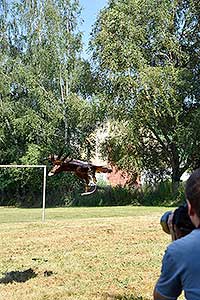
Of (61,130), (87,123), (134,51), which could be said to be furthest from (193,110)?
(61,130)

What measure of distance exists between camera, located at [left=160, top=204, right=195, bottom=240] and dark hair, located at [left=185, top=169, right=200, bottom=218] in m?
0.22

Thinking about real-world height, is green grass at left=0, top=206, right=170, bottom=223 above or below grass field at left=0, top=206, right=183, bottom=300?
above

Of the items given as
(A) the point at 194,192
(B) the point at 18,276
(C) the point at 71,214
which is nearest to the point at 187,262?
(A) the point at 194,192

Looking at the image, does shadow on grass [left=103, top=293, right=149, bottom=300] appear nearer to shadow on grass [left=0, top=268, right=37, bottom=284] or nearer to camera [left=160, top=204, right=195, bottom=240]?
shadow on grass [left=0, top=268, right=37, bottom=284]

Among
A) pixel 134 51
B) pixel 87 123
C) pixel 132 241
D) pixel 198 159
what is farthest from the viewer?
pixel 87 123

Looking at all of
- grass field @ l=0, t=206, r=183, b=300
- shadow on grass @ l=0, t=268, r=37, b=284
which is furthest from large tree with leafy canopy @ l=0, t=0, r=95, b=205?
shadow on grass @ l=0, t=268, r=37, b=284

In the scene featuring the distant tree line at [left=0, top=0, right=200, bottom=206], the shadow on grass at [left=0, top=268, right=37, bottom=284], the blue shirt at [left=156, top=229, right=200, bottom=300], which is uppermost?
the distant tree line at [left=0, top=0, right=200, bottom=206]

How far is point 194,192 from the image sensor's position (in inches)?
79.0

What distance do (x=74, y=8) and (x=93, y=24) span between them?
3.74 metres

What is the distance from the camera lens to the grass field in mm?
5566

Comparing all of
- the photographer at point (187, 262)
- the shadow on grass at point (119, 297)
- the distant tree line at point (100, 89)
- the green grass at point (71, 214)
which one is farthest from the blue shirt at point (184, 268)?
the distant tree line at point (100, 89)

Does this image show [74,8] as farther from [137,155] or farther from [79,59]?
[137,155]

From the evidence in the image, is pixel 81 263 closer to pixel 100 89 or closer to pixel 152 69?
→ pixel 152 69

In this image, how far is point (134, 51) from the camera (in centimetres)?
2375
